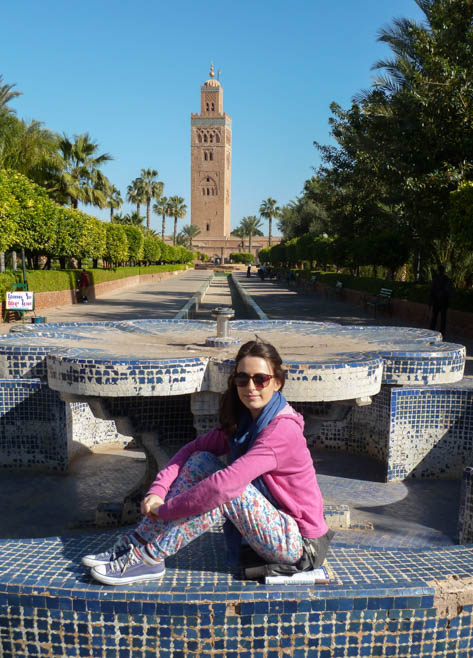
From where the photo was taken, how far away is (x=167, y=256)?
211 ft

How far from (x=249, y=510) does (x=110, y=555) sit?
577 mm

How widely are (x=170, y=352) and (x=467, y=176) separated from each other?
37.5ft

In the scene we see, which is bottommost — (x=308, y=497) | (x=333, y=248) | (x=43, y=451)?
(x=43, y=451)

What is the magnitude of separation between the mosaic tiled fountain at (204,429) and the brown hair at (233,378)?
1.84 feet

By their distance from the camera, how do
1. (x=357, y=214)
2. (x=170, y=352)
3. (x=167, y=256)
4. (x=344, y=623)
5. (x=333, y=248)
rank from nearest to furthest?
(x=344, y=623) → (x=170, y=352) → (x=357, y=214) → (x=333, y=248) → (x=167, y=256)

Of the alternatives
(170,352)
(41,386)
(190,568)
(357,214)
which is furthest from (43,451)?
(357,214)

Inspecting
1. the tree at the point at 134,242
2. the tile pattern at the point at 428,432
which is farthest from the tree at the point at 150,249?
the tile pattern at the point at 428,432

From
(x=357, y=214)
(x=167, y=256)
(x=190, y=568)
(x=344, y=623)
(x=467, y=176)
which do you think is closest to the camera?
(x=344, y=623)

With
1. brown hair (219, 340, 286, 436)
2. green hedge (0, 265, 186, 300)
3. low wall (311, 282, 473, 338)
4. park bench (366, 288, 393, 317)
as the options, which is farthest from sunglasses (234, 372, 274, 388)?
park bench (366, 288, 393, 317)

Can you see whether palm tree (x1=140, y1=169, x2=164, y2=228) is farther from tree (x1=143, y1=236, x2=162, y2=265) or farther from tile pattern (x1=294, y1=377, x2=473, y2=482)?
tile pattern (x1=294, y1=377, x2=473, y2=482)

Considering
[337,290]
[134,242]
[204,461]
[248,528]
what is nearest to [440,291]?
[204,461]

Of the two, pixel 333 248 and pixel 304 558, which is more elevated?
pixel 333 248

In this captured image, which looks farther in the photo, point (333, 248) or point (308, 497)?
point (333, 248)

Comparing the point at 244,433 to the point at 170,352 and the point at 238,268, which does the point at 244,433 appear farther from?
the point at 238,268
